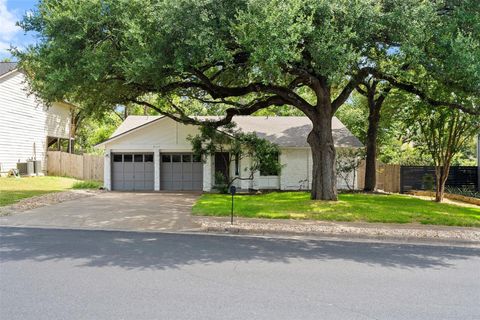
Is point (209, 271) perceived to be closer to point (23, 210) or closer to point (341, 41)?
point (341, 41)

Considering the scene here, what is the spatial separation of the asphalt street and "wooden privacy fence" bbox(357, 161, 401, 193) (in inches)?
633

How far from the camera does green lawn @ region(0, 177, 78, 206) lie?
54.0 ft

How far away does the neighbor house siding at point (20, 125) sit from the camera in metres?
25.0

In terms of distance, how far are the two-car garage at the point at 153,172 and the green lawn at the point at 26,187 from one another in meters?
3.08

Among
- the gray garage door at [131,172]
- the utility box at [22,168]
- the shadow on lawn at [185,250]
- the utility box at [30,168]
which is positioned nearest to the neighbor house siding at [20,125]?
the utility box at [22,168]

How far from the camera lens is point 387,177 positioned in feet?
83.0

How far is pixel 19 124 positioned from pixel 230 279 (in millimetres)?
25743

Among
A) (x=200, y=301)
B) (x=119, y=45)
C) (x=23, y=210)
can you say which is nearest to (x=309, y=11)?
(x=119, y=45)

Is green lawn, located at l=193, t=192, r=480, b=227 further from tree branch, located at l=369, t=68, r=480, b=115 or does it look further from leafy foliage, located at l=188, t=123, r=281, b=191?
leafy foliage, located at l=188, t=123, r=281, b=191

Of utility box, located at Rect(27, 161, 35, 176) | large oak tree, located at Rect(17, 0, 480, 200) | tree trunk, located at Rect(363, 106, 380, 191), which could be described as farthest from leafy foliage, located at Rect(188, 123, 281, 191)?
utility box, located at Rect(27, 161, 35, 176)

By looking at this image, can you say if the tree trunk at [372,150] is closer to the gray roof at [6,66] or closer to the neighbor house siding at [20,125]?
the neighbor house siding at [20,125]

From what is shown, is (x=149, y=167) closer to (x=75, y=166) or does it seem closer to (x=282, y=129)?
(x=75, y=166)

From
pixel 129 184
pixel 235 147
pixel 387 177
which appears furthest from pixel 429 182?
pixel 129 184

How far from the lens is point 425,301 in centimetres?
542
